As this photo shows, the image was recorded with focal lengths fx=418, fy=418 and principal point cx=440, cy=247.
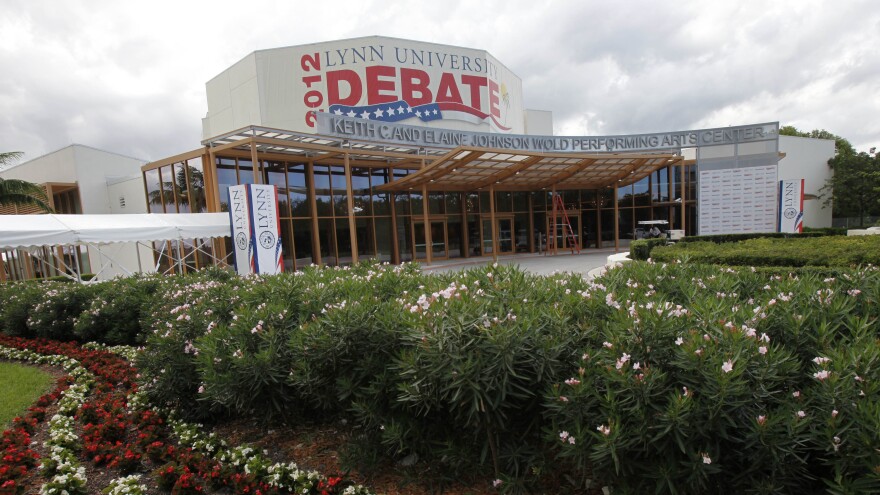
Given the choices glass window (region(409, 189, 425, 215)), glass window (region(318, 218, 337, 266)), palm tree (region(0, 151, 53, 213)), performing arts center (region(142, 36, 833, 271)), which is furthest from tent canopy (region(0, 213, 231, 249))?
glass window (region(409, 189, 425, 215))

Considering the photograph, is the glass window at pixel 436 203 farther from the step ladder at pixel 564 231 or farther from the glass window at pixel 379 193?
the step ladder at pixel 564 231

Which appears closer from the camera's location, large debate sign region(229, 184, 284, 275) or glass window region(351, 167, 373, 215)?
Result: large debate sign region(229, 184, 284, 275)

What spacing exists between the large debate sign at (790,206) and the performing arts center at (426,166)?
1.25 feet

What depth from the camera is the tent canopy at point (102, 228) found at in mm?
10484

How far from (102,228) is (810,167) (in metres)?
44.3

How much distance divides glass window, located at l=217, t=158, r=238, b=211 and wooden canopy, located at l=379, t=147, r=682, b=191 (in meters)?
6.22

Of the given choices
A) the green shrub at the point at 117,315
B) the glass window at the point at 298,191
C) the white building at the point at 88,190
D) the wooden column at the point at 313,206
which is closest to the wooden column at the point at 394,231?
the wooden column at the point at 313,206

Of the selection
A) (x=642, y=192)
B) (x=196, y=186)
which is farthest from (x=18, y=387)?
(x=642, y=192)

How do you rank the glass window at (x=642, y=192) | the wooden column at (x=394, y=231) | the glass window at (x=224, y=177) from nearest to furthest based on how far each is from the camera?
the glass window at (x=224, y=177) < the wooden column at (x=394, y=231) < the glass window at (x=642, y=192)

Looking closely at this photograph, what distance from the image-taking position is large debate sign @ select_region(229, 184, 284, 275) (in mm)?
11984

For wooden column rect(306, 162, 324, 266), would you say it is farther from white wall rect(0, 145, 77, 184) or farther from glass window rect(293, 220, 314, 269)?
white wall rect(0, 145, 77, 184)

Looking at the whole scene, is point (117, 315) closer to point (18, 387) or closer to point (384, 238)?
point (18, 387)

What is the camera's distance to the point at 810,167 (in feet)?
108

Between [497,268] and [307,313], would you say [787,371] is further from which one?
[307,313]
